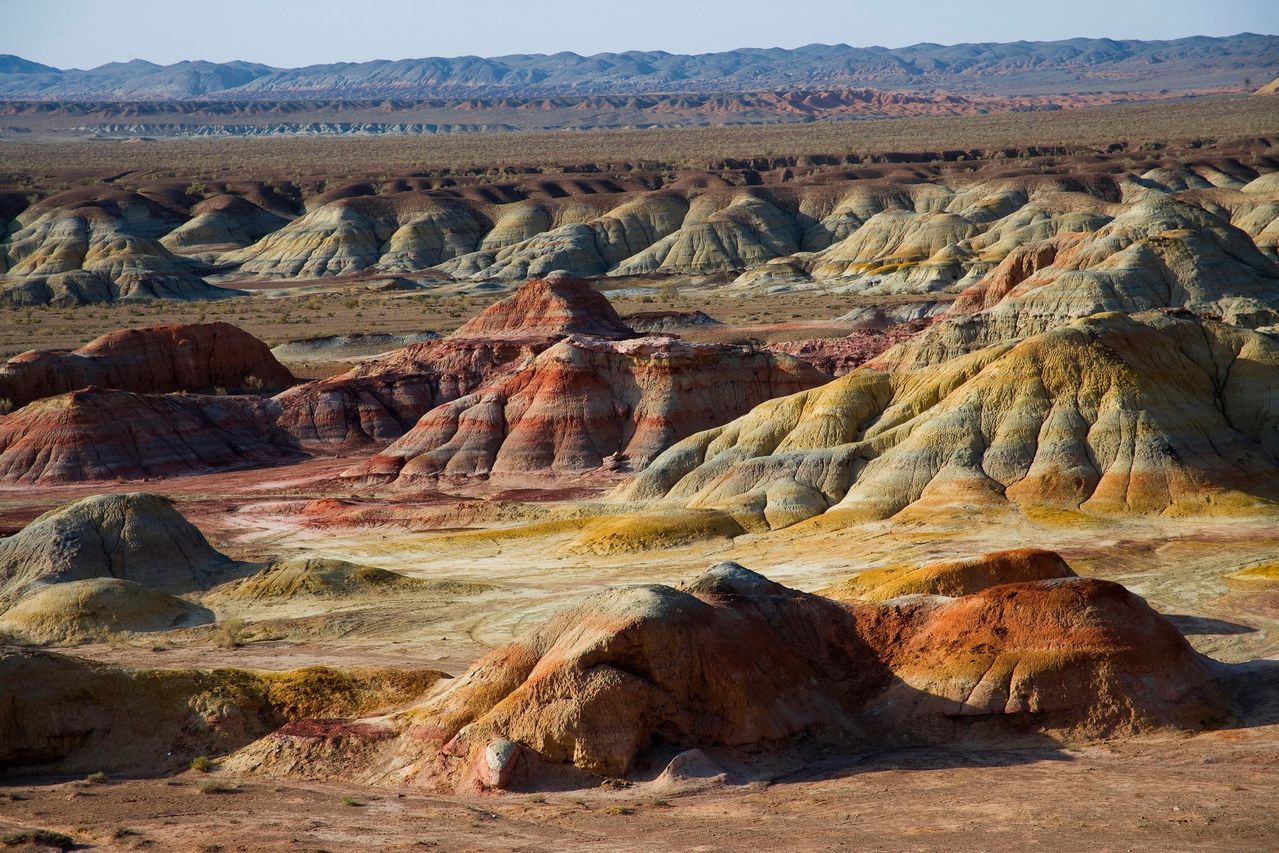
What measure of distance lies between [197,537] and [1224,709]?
95.9 ft

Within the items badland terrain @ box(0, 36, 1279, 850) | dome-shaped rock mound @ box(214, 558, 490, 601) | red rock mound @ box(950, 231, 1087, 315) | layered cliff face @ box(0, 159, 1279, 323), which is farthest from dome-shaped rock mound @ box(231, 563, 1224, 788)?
layered cliff face @ box(0, 159, 1279, 323)

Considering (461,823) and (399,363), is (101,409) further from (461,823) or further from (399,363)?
(461,823)

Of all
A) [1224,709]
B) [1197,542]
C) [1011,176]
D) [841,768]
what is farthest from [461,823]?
[1011,176]

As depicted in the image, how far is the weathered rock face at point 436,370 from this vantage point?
71062mm

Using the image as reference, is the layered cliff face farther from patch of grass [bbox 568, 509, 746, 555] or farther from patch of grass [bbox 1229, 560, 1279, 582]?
patch of grass [bbox 1229, 560, 1279, 582]

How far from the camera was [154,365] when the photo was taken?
7562 centimetres

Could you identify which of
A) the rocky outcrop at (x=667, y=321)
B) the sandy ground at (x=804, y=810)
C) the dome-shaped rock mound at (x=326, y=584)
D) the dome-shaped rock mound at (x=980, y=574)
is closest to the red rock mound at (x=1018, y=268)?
the rocky outcrop at (x=667, y=321)

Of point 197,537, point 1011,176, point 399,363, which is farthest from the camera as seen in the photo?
point 1011,176

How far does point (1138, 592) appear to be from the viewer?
36094mm

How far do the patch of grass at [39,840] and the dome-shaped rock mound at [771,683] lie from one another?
5421mm

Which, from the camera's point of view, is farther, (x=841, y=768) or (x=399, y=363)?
(x=399, y=363)

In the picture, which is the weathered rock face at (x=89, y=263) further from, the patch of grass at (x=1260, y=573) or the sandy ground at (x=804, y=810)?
the sandy ground at (x=804, y=810)

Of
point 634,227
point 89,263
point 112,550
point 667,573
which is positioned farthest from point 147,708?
point 634,227

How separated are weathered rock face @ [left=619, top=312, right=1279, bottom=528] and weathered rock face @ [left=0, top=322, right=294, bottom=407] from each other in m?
33.6
